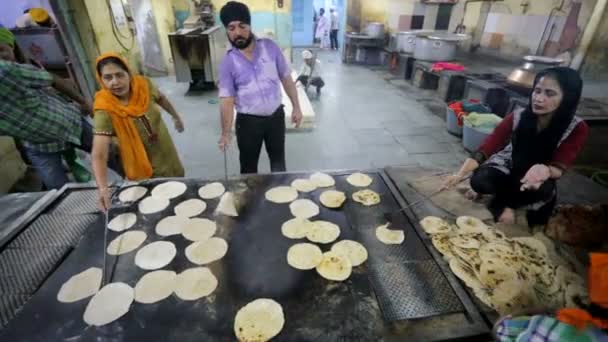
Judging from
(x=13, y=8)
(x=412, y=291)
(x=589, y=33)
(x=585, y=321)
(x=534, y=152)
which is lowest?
(x=412, y=291)

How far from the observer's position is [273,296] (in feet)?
4.11

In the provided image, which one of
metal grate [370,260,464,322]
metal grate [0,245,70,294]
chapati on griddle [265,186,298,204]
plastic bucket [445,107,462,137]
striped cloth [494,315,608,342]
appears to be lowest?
plastic bucket [445,107,462,137]

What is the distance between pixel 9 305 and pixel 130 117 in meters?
1.13

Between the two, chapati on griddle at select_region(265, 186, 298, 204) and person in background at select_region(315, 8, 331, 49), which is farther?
person in background at select_region(315, 8, 331, 49)

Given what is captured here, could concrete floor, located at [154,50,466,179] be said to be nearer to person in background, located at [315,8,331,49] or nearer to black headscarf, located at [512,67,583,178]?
black headscarf, located at [512,67,583,178]

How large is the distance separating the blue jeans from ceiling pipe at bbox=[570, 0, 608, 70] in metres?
6.44

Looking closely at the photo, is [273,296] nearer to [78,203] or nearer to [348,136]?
[78,203]

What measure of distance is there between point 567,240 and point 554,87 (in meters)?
0.98

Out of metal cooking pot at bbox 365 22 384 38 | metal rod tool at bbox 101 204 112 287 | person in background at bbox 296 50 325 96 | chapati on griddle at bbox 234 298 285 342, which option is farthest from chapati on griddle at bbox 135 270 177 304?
metal cooking pot at bbox 365 22 384 38

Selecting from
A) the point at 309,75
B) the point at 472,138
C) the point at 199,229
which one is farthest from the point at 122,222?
the point at 309,75

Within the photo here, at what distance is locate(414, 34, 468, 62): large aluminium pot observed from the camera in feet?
20.4

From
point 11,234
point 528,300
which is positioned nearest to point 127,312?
point 11,234

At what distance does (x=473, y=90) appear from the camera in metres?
4.66

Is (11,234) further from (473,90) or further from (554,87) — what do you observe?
(473,90)
